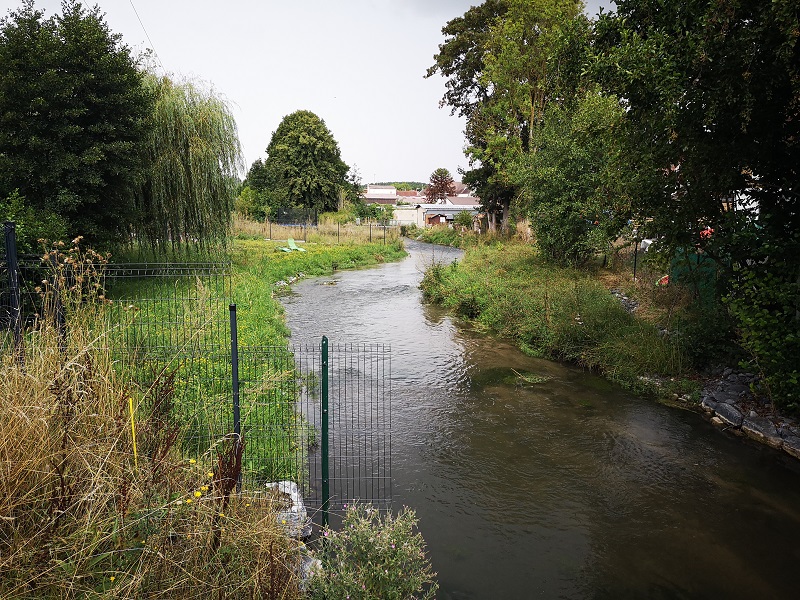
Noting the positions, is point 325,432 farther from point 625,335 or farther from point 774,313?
point 625,335

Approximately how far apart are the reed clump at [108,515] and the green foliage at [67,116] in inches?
299

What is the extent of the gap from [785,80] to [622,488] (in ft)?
16.8

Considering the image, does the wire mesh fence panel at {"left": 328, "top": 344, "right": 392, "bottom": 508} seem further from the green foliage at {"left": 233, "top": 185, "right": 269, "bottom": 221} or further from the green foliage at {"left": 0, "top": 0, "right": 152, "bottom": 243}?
the green foliage at {"left": 233, "top": 185, "right": 269, "bottom": 221}

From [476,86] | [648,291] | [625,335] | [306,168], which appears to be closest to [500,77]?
[476,86]

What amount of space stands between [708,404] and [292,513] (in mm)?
6875

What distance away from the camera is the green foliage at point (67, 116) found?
10000mm

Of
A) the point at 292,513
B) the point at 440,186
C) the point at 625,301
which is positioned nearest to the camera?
the point at 292,513

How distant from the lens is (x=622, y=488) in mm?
6543

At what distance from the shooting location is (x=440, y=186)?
78562mm

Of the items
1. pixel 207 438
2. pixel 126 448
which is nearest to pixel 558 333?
pixel 207 438

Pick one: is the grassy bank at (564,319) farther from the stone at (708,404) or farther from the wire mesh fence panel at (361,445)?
the wire mesh fence panel at (361,445)

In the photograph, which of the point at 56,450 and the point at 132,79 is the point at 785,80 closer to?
the point at 56,450

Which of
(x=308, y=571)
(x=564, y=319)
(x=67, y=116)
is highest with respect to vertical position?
(x=67, y=116)

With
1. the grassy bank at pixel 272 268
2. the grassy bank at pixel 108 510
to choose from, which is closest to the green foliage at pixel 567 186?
the grassy bank at pixel 272 268
